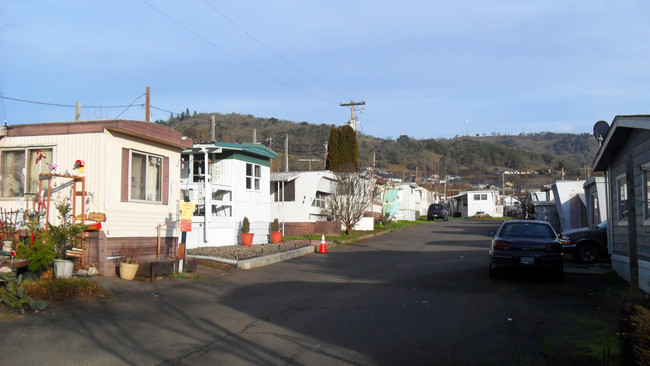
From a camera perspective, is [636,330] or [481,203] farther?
[481,203]

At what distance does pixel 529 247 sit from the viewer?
13.2m

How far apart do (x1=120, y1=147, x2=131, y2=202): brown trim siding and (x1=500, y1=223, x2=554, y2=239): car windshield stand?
30.9 feet

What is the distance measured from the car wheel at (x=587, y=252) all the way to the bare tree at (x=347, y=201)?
50.3 ft

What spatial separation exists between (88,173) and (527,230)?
10.8m

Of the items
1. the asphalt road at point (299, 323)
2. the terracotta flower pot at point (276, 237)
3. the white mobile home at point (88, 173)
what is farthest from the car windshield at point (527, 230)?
the terracotta flower pot at point (276, 237)

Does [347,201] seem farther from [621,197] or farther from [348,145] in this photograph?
[621,197]

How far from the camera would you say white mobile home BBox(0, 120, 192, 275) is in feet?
42.2

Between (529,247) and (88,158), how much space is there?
10570 millimetres

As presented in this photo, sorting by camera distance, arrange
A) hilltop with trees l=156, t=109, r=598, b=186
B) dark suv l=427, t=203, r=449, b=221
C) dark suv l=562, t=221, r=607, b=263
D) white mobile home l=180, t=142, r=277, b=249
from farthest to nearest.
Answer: hilltop with trees l=156, t=109, r=598, b=186 → dark suv l=427, t=203, r=449, b=221 → white mobile home l=180, t=142, r=277, b=249 → dark suv l=562, t=221, r=607, b=263

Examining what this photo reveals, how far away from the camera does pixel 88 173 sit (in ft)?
42.5

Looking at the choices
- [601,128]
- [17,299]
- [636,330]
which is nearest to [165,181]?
[17,299]

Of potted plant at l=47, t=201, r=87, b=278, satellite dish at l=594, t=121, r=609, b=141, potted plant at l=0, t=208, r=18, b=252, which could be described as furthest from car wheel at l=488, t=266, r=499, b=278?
potted plant at l=0, t=208, r=18, b=252

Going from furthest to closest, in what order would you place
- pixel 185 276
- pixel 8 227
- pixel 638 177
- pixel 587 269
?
pixel 587 269 < pixel 185 276 < pixel 8 227 < pixel 638 177

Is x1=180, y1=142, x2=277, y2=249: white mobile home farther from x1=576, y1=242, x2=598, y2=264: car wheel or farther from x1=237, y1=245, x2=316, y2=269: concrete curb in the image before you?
x1=576, y1=242, x2=598, y2=264: car wheel
